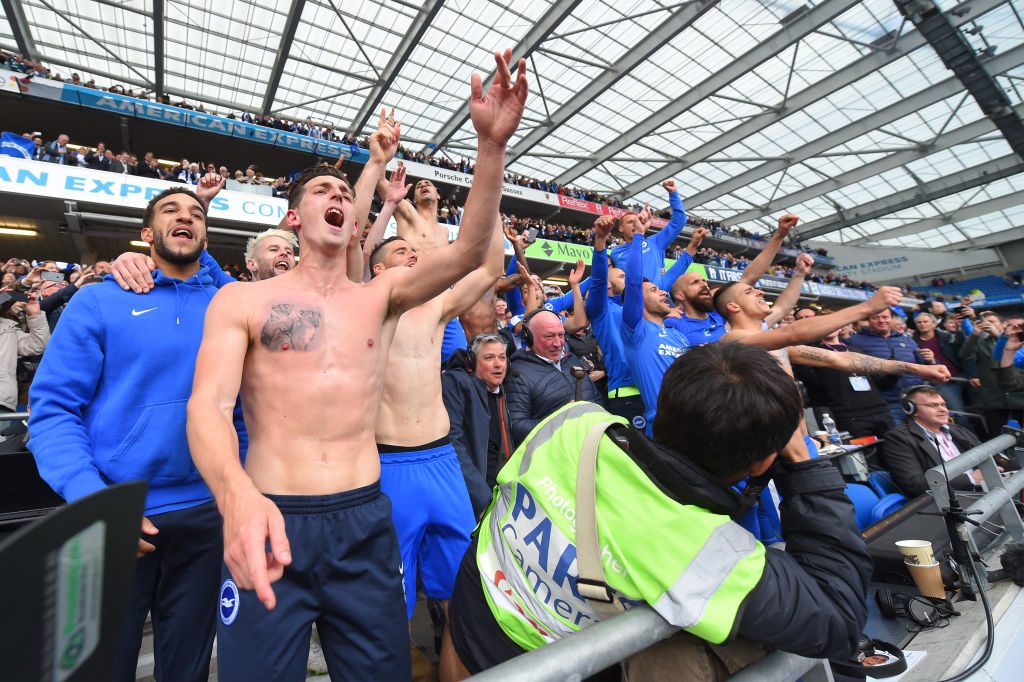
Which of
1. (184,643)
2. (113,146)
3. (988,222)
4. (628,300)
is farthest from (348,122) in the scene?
(988,222)

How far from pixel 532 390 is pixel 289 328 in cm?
224

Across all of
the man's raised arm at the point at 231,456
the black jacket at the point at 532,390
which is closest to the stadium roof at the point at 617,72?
the black jacket at the point at 532,390

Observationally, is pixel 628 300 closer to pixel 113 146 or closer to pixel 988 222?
pixel 113 146

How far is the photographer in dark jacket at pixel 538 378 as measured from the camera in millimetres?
3605

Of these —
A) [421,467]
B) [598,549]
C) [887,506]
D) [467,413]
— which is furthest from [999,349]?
[598,549]

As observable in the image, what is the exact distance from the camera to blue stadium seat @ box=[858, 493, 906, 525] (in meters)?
3.36

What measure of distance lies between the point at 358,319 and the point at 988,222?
4229cm

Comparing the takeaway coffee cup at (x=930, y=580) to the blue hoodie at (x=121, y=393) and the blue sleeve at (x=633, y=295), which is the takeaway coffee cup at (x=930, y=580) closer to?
the blue sleeve at (x=633, y=295)

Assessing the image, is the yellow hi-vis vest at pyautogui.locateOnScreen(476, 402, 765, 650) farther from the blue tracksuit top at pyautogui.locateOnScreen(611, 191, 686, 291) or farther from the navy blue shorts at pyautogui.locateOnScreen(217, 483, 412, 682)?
the blue tracksuit top at pyautogui.locateOnScreen(611, 191, 686, 291)

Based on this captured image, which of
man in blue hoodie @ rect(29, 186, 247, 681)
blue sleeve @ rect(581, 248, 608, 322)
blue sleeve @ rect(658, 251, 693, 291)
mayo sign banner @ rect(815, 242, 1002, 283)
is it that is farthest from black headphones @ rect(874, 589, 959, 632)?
mayo sign banner @ rect(815, 242, 1002, 283)

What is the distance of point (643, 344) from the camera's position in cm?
331

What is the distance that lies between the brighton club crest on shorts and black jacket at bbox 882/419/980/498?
4.02 m

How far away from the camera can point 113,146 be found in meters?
16.9

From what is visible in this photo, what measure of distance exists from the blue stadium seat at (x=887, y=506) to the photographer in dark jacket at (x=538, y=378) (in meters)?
2.09
